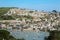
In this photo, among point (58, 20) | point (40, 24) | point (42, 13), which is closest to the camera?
point (40, 24)

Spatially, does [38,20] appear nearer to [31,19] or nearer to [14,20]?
[31,19]

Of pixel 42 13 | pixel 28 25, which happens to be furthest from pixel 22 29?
pixel 42 13

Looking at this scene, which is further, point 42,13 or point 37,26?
point 42,13

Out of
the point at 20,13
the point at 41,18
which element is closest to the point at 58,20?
the point at 41,18

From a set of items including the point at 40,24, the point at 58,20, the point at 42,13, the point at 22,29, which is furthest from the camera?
the point at 42,13

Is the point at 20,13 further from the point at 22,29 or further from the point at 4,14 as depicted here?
the point at 22,29

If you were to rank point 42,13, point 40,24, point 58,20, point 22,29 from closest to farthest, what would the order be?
1. point 22,29
2. point 40,24
3. point 58,20
4. point 42,13
